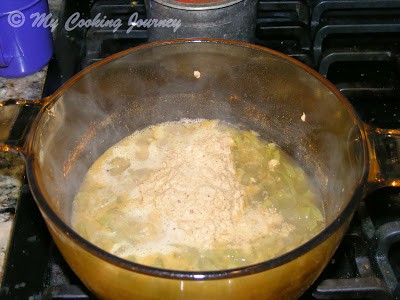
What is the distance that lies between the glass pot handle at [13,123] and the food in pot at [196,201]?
0.19 m

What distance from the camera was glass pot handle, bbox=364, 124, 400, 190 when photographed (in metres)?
0.74

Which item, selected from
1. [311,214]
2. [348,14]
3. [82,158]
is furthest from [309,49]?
[82,158]

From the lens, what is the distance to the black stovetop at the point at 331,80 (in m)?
0.85

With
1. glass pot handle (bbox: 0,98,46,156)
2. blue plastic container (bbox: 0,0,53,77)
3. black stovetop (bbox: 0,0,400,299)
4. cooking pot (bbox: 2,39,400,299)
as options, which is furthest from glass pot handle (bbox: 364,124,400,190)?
blue plastic container (bbox: 0,0,53,77)

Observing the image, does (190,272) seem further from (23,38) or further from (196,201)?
(23,38)

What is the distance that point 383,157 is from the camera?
77 cm

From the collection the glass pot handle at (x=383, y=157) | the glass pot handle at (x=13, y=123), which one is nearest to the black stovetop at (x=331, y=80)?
the glass pot handle at (x=13, y=123)

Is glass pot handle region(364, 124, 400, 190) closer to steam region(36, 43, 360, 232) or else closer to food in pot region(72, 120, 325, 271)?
steam region(36, 43, 360, 232)

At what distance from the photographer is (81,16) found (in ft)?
4.45

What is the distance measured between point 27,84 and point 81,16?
0.22 meters

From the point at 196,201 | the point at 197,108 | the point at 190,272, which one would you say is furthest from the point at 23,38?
the point at 190,272

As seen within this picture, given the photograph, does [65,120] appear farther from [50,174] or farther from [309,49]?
[309,49]

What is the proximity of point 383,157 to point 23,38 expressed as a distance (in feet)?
2.81

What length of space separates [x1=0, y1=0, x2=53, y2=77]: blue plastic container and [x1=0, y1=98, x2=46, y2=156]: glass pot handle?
0.46 m
